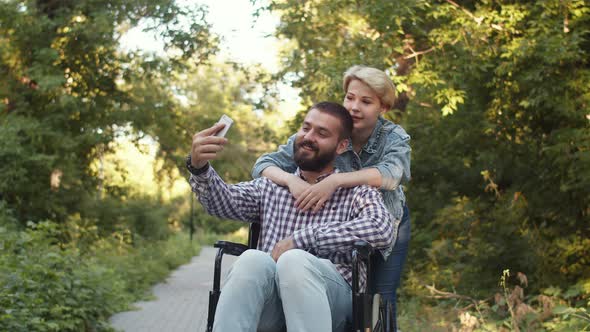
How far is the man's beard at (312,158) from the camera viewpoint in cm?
392

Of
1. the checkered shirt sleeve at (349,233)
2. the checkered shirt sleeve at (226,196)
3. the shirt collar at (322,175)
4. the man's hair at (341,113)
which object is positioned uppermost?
the man's hair at (341,113)

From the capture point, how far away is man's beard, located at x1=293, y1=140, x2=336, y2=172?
154 inches

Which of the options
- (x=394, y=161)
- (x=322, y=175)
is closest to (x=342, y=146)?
(x=322, y=175)

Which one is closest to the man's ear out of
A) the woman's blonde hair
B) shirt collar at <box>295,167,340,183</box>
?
shirt collar at <box>295,167,340,183</box>

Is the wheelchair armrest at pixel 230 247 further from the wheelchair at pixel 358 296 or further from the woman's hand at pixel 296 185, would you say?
the woman's hand at pixel 296 185

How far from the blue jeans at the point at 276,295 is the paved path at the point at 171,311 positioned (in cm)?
555

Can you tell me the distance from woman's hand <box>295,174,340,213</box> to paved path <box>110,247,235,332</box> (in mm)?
5340

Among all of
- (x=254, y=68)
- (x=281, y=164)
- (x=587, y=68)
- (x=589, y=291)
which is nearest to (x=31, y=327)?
(x=281, y=164)

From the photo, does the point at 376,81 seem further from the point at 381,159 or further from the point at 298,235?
the point at 298,235

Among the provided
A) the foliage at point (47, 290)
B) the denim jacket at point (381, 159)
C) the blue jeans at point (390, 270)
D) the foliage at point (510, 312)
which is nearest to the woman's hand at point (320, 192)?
the denim jacket at point (381, 159)

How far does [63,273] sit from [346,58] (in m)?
4.49

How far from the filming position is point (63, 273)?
771 centimetres

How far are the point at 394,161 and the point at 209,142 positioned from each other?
1.00 m

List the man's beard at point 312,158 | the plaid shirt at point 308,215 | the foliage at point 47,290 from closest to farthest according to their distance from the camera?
1. the plaid shirt at point 308,215
2. the man's beard at point 312,158
3. the foliage at point 47,290
